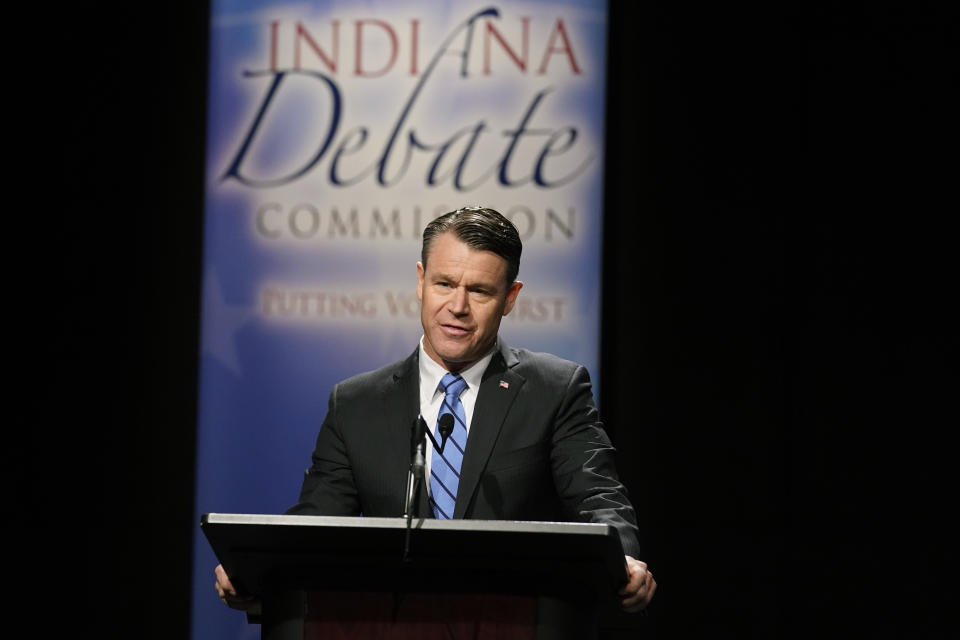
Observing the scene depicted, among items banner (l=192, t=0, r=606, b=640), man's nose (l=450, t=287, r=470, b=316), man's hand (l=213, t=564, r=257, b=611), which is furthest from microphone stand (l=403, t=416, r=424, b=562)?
banner (l=192, t=0, r=606, b=640)

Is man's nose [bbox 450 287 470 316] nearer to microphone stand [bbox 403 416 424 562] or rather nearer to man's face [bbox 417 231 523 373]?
man's face [bbox 417 231 523 373]

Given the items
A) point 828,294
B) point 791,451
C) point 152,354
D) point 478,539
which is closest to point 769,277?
point 828,294

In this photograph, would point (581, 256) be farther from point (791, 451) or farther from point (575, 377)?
point (575, 377)

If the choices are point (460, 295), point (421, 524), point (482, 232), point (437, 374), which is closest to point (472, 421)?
point (437, 374)

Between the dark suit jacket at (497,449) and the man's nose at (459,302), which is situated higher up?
the man's nose at (459,302)

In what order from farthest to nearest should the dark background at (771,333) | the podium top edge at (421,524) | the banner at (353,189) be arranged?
the dark background at (771,333), the banner at (353,189), the podium top edge at (421,524)

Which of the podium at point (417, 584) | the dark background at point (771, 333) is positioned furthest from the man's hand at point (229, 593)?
the dark background at point (771, 333)

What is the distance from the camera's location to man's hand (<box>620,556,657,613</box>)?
6.20 ft

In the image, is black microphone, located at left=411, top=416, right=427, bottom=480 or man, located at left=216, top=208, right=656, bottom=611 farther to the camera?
man, located at left=216, top=208, right=656, bottom=611

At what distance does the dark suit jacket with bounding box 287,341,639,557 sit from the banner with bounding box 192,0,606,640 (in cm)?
142

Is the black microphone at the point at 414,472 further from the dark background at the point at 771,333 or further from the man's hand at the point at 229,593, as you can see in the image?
the dark background at the point at 771,333

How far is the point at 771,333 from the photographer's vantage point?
4.05 m

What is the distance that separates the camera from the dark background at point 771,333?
3959 mm

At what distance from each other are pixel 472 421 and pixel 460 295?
0.88 ft
